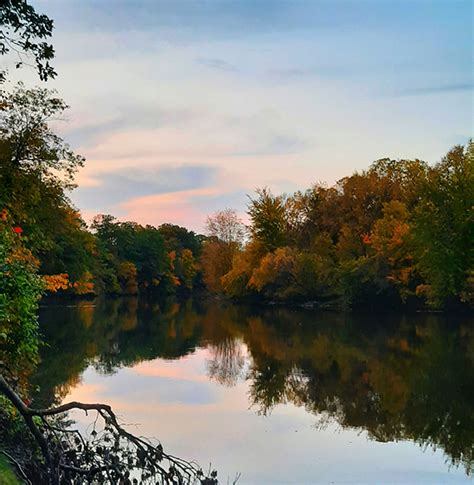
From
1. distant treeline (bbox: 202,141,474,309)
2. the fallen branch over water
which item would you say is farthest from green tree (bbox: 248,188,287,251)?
the fallen branch over water

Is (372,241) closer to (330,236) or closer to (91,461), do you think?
(330,236)

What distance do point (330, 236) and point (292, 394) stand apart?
39294 mm

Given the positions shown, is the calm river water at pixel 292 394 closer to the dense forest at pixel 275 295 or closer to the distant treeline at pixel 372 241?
the dense forest at pixel 275 295

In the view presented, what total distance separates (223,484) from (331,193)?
4774cm

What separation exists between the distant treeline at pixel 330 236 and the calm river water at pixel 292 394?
16.7ft

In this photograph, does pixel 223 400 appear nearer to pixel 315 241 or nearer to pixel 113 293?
pixel 315 241

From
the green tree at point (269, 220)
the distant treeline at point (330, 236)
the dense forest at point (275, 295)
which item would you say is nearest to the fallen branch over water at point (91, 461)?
the dense forest at point (275, 295)

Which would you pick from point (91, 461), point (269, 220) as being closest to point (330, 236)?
point (269, 220)

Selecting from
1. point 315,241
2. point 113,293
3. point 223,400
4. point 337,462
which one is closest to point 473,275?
point 315,241

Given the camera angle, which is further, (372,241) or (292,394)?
(372,241)

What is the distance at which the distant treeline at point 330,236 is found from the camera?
28.8 m

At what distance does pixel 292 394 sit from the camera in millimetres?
17953

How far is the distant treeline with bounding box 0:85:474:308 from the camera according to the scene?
94.4ft

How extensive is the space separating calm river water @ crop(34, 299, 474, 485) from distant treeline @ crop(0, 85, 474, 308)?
200 inches
